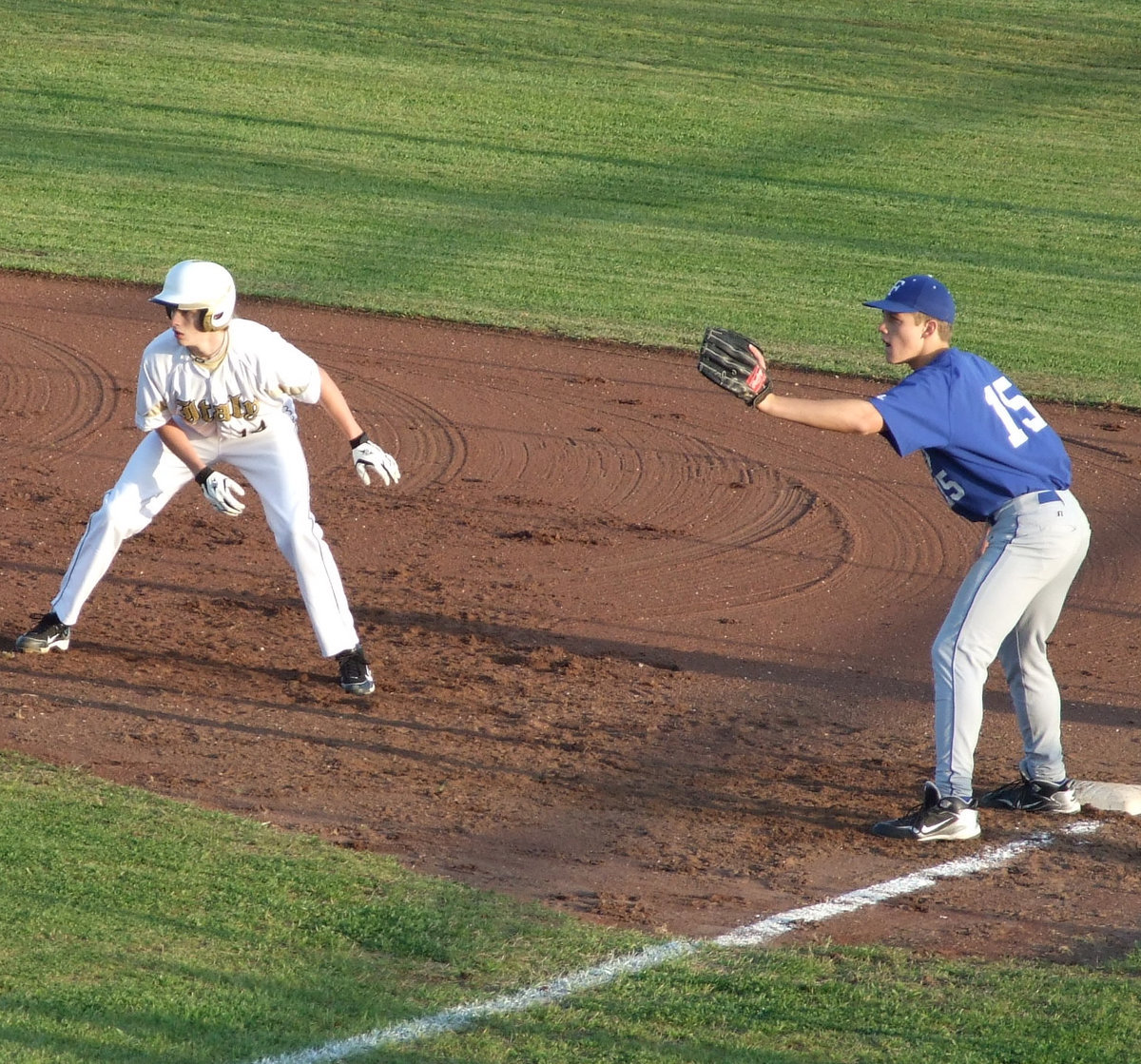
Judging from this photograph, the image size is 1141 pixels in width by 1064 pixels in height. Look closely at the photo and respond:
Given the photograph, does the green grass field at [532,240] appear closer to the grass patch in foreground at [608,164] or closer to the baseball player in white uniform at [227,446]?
the grass patch in foreground at [608,164]

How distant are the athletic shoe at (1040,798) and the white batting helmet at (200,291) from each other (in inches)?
144

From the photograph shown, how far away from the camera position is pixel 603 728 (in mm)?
6867

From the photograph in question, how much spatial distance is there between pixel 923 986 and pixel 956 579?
14.9 feet

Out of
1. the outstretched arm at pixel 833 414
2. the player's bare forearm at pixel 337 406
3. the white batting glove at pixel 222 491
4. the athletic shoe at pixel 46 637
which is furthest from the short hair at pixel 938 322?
the athletic shoe at pixel 46 637

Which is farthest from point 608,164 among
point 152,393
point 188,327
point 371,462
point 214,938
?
point 214,938

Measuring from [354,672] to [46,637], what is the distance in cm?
143

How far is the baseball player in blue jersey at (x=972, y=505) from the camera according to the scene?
219 inches

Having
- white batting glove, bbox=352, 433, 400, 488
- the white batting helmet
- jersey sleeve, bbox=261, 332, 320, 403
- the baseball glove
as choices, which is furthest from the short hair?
the white batting helmet

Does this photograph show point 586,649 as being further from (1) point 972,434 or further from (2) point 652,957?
(2) point 652,957

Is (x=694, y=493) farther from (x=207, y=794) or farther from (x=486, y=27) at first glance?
(x=486, y=27)

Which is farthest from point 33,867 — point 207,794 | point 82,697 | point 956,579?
point 956,579

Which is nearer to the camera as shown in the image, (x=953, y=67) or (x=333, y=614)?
(x=333, y=614)

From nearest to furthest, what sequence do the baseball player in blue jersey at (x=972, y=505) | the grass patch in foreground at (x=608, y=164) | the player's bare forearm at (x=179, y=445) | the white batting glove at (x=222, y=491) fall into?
the baseball player in blue jersey at (x=972, y=505), the white batting glove at (x=222, y=491), the player's bare forearm at (x=179, y=445), the grass patch in foreground at (x=608, y=164)

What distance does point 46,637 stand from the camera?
282 inches
